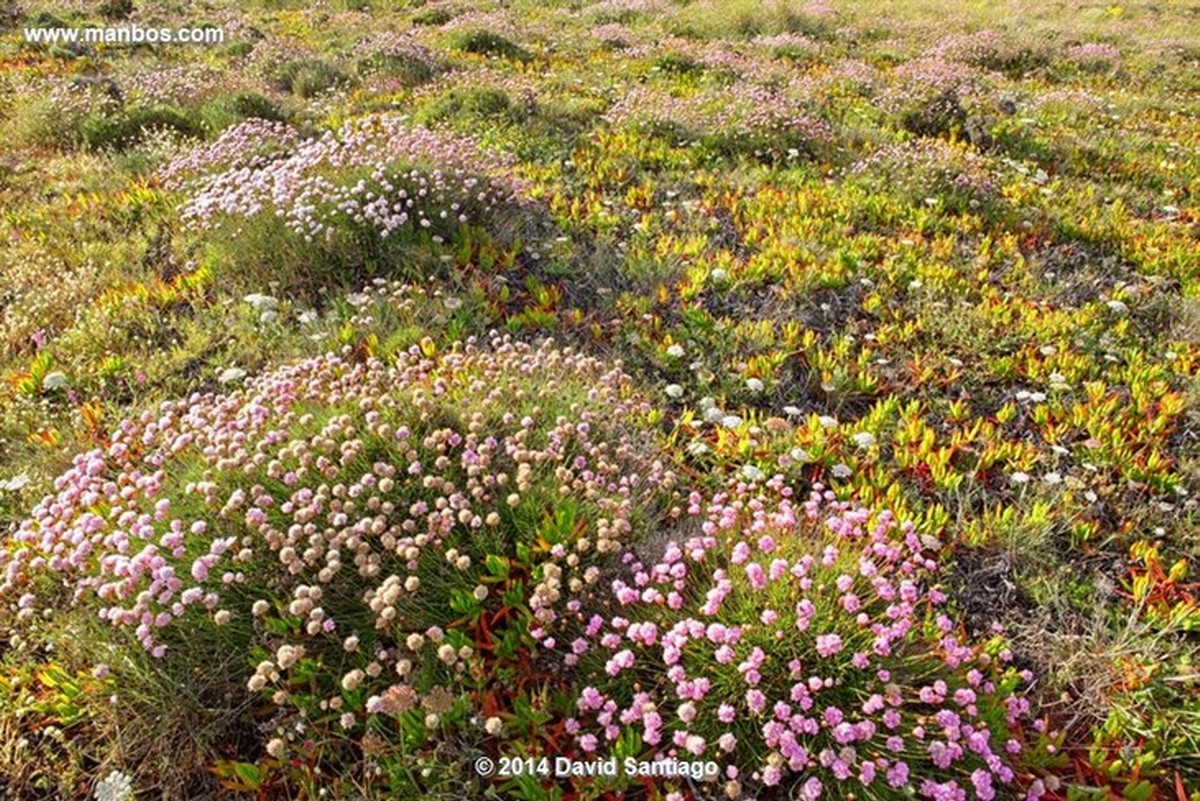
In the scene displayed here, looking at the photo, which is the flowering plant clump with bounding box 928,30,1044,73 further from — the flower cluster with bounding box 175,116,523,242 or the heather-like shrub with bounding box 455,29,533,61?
the flower cluster with bounding box 175,116,523,242

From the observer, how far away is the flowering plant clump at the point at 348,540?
313 centimetres

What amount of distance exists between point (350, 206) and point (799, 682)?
16.4 feet

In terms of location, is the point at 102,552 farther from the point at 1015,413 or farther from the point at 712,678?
the point at 1015,413

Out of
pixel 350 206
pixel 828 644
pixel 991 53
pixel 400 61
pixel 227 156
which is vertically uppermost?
pixel 991 53

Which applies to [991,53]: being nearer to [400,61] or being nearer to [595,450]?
[400,61]

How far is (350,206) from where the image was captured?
6.07 m

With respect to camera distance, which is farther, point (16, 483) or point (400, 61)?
point (400, 61)

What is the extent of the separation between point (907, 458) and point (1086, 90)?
39.6 ft

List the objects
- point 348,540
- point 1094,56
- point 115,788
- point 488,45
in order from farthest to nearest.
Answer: point 1094,56, point 488,45, point 348,540, point 115,788

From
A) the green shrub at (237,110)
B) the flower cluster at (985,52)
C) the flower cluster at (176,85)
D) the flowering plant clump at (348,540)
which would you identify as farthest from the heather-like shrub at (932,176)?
the flower cluster at (176,85)

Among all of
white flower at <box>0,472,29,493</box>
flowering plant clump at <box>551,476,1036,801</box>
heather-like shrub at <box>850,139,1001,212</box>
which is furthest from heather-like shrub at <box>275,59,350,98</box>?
flowering plant clump at <box>551,476,1036,801</box>

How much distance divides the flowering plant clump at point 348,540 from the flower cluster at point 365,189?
246 cm

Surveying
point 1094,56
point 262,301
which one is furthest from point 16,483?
point 1094,56

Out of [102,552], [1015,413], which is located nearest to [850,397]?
[1015,413]
